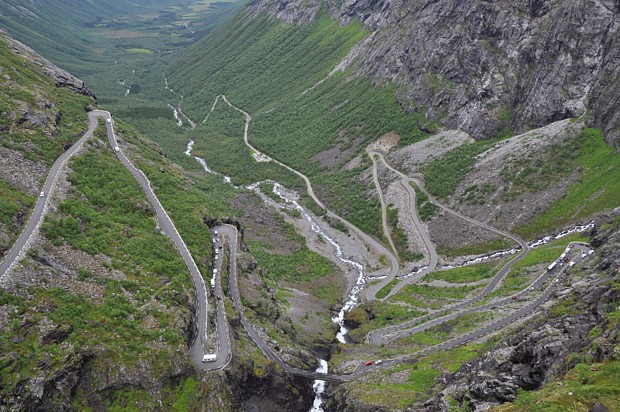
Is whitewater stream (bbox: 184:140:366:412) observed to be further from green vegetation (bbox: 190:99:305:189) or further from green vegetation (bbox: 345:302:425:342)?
green vegetation (bbox: 190:99:305:189)

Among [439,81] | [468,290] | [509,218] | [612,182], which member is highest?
[439,81]

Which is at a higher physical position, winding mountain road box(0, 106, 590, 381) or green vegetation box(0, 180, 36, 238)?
green vegetation box(0, 180, 36, 238)

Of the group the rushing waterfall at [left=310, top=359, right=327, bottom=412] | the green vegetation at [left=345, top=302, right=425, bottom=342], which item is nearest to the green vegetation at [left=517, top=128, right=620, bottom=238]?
the green vegetation at [left=345, top=302, right=425, bottom=342]

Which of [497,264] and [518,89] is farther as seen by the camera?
[518,89]

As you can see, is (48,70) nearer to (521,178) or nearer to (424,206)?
(424,206)

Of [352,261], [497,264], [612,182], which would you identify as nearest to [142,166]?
[352,261]

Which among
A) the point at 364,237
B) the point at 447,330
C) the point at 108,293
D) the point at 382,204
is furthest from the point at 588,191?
the point at 108,293

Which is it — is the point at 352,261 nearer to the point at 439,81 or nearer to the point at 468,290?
the point at 468,290
